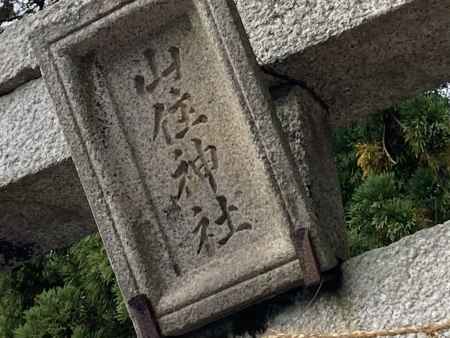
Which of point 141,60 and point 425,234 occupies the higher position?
point 141,60

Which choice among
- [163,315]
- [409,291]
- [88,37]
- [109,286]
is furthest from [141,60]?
[109,286]

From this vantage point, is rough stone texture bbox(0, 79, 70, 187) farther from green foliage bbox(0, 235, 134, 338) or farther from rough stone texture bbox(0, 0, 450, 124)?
green foliage bbox(0, 235, 134, 338)

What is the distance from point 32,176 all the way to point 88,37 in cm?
29

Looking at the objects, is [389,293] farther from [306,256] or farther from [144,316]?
[144,316]

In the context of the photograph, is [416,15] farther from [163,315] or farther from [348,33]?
[163,315]

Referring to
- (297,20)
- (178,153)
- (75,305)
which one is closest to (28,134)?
(178,153)

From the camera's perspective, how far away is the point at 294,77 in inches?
58.7

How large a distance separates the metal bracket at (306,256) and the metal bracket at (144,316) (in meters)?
0.21

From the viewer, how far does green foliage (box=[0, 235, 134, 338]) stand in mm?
2125

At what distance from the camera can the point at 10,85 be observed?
5.56 ft

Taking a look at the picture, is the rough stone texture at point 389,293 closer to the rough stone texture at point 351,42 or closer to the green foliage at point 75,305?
the rough stone texture at point 351,42

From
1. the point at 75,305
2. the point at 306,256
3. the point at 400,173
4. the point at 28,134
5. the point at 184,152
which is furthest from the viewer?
the point at 75,305

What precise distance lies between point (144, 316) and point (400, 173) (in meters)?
0.78

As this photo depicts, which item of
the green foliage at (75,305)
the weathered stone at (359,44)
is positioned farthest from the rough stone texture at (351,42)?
the green foliage at (75,305)
